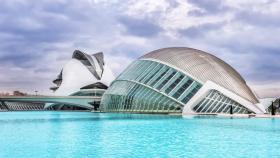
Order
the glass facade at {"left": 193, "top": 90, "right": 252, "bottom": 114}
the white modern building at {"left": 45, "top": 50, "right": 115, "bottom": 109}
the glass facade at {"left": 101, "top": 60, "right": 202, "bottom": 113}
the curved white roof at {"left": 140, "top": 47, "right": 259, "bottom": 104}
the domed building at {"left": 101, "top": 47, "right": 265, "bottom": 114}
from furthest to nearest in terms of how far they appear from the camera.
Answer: the white modern building at {"left": 45, "top": 50, "right": 115, "bottom": 109} → the curved white roof at {"left": 140, "top": 47, "right": 259, "bottom": 104} → the glass facade at {"left": 101, "top": 60, "right": 202, "bottom": 113} → the domed building at {"left": 101, "top": 47, "right": 265, "bottom": 114} → the glass facade at {"left": 193, "top": 90, "right": 252, "bottom": 114}

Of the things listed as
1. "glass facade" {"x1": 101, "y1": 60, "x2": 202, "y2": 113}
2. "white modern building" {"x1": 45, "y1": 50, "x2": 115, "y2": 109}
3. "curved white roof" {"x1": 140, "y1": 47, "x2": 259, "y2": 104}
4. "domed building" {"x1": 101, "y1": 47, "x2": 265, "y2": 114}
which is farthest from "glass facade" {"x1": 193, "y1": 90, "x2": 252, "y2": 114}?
"white modern building" {"x1": 45, "y1": 50, "x2": 115, "y2": 109}

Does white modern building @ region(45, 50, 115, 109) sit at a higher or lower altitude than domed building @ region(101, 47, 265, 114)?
higher

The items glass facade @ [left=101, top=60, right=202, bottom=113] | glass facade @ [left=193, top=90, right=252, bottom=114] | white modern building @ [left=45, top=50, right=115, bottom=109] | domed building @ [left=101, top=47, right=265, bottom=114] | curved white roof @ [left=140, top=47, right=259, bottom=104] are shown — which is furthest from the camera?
white modern building @ [left=45, top=50, right=115, bottom=109]

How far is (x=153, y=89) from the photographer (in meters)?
49.6

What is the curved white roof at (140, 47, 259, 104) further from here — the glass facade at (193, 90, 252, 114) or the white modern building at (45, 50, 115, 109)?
the white modern building at (45, 50, 115, 109)

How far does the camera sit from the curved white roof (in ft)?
163

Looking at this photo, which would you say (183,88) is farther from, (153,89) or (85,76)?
(85,76)

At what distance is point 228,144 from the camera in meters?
17.0

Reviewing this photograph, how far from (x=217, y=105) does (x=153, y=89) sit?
7641 millimetres

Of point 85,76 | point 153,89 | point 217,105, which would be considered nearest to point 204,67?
point 217,105

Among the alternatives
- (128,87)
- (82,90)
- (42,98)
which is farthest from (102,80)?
(128,87)

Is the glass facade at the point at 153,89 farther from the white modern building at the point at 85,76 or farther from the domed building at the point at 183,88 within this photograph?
the white modern building at the point at 85,76

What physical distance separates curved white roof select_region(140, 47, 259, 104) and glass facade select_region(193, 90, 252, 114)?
5.73 feet

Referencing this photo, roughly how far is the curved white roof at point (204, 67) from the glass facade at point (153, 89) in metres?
1.24
